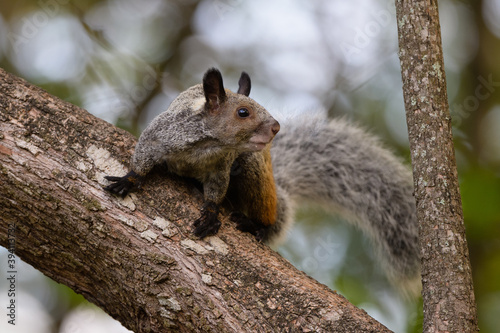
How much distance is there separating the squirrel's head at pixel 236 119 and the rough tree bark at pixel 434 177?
858mm

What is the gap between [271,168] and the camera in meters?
3.73

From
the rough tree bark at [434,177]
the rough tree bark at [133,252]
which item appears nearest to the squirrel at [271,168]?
the rough tree bark at [133,252]

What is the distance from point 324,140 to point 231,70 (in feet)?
6.28

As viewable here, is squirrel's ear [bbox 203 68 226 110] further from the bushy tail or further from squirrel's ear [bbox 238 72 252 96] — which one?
the bushy tail

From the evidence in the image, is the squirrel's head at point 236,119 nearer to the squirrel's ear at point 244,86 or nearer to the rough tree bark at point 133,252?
the squirrel's ear at point 244,86

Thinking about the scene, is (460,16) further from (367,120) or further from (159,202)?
(159,202)

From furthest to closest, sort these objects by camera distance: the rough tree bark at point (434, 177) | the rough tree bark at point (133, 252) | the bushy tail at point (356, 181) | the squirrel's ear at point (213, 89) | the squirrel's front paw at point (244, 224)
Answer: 1. the bushy tail at point (356, 181)
2. the squirrel's front paw at point (244, 224)
3. the squirrel's ear at point (213, 89)
4. the rough tree bark at point (133, 252)
5. the rough tree bark at point (434, 177)

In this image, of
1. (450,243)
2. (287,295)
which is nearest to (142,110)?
(287,295)

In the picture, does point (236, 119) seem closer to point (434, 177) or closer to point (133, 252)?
point (133, 252)

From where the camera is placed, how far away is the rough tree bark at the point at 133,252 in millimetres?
2586

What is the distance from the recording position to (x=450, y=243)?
2.45 m

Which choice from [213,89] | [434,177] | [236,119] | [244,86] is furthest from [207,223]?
[434,177]

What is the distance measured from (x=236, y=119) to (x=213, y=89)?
0.23 m

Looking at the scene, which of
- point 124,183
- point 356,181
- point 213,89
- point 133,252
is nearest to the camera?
point 133,252
